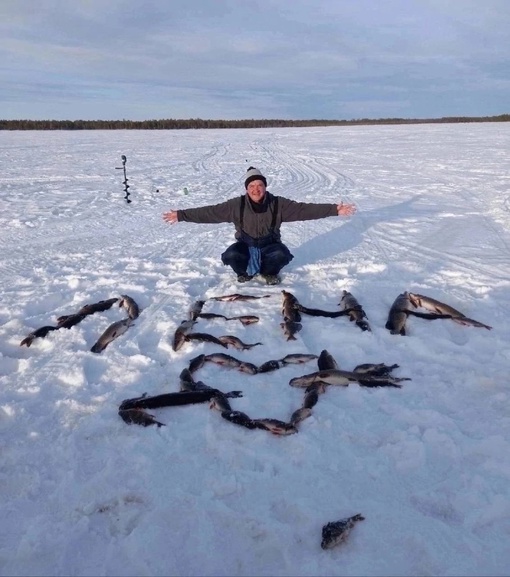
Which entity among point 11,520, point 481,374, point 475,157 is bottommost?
point 11,520

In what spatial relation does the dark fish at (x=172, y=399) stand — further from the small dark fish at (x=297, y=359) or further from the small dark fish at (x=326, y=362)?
the small dark fish at (x=326, y=362)

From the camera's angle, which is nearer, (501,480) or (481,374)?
(501,480)

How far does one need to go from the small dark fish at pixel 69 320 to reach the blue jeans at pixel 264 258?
2.00 m

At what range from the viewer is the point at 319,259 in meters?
7.60

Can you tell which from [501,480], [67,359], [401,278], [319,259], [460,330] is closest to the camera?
[501,480]

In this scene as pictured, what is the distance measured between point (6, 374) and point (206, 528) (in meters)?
2.61

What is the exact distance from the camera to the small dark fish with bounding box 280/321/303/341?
202 inches

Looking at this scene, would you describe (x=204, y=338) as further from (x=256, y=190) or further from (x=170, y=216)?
(x=256, y=190)

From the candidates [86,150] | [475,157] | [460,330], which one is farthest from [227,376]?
[86,150]

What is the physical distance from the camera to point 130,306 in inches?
231

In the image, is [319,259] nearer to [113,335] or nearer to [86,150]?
[113,335]

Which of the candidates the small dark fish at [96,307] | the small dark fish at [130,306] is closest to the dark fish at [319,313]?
the small dark fish at [130,306]

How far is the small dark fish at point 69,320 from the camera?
5449mm

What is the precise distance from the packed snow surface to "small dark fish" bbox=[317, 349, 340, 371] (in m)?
0.12
